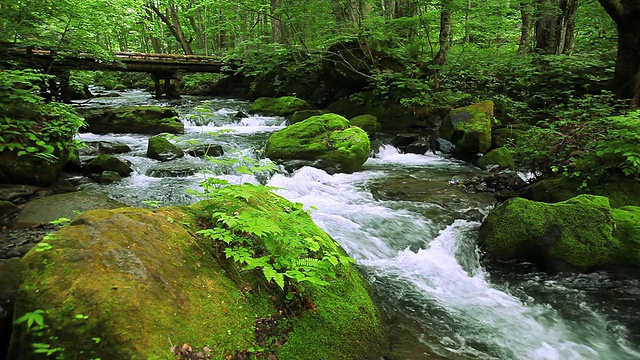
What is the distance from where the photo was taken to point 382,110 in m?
13.7

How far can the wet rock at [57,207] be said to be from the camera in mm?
5168

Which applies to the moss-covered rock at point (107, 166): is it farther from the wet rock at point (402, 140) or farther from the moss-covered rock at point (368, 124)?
the wet rock at point (402, 140)

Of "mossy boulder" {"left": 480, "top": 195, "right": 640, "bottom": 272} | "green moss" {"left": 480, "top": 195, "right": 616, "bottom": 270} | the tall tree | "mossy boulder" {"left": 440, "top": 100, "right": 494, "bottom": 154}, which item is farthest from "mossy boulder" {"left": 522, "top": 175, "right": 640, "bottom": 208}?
"mossy boulder" {"left": 440, "top": 100, "right": 494, "bottom": 154}

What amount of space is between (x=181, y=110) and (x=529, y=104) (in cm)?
1372

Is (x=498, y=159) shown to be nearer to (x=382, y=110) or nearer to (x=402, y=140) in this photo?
(x=402, y=140)

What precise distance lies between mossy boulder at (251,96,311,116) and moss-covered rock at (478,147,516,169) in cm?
812

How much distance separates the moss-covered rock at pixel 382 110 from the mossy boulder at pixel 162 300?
1086 cm

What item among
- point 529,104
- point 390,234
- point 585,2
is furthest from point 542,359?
point 585,2

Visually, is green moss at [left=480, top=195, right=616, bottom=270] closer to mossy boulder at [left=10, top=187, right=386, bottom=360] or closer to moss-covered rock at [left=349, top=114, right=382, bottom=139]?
mossy boulder at [left=10, top=187, right=386, bottom=360]

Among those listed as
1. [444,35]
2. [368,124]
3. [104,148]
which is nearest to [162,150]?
[104,148]

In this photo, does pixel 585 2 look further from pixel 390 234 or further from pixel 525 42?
pixel 390 234

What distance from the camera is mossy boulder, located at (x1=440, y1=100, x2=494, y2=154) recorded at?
402 inches

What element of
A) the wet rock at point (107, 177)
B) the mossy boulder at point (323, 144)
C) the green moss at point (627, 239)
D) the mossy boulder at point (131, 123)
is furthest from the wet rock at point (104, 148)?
the green moss at point (627, 239)

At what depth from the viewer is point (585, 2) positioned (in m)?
12.5
